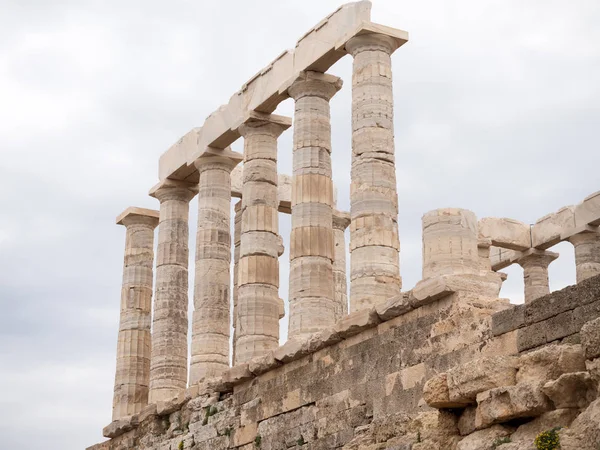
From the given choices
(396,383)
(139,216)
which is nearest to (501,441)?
(396,383)

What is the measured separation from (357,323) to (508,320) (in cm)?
424

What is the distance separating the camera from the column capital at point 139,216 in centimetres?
3189

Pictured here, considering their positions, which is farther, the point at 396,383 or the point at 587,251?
the point at 587,251

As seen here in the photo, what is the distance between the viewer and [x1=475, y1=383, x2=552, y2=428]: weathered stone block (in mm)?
10401

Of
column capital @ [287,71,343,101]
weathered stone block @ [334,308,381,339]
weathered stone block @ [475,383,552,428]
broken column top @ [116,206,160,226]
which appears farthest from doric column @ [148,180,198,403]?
weathered stone block @ [475,383,552,428]

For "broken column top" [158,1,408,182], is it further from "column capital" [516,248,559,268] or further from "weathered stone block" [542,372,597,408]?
"weathered stone block" [542,372,597,408]

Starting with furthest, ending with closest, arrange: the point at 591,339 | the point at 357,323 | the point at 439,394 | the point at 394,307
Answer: the point at 357,323, the point at 394,307, the point at 439,394, the point at 591,339

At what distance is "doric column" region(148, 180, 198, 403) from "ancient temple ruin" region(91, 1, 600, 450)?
42 mm

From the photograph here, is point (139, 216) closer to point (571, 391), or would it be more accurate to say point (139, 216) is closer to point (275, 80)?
point (275, 80)

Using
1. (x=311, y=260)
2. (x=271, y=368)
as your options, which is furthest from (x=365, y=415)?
(x=311, y=260)

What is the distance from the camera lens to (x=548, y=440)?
9.88 metres

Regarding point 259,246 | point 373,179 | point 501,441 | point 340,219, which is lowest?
point 501,441

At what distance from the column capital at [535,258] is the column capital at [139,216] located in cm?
1094

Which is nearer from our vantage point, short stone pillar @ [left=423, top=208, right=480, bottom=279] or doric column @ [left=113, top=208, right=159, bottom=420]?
short stone pillar @ [left=423, top=208, right=480, bottom=279]
